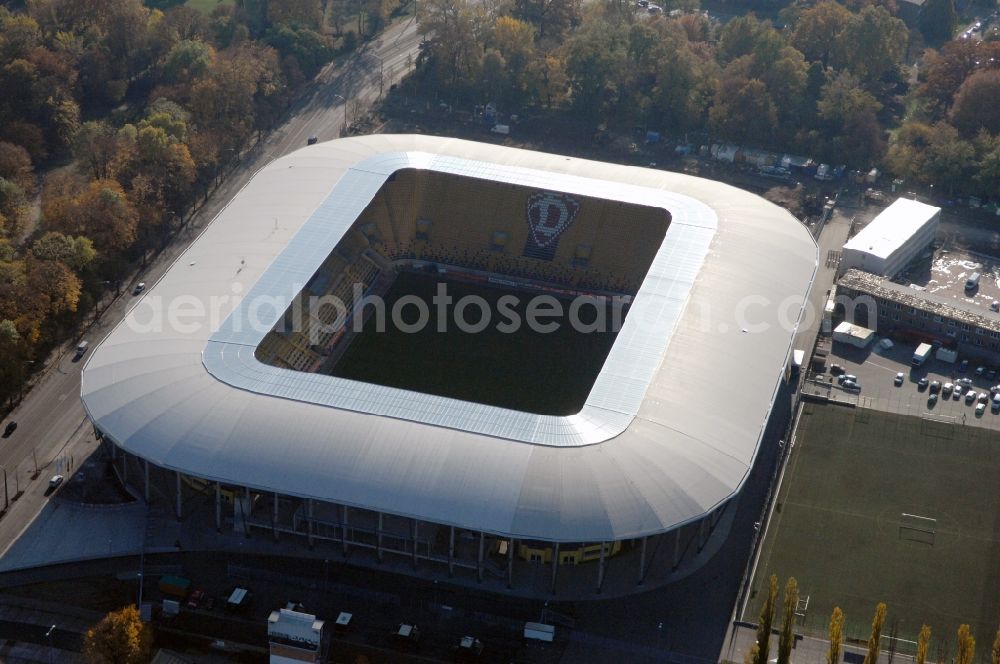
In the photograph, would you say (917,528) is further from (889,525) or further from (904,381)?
(904,381)

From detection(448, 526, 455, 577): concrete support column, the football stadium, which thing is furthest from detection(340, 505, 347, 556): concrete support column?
detection(448, 526, 455, 577): concrete support column

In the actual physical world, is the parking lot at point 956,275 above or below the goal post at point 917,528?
above

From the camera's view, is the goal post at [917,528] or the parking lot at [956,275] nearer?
the goal post at [917,528]

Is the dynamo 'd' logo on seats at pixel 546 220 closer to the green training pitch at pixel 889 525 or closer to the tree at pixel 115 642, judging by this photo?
the green training pitch at pixel 889 525

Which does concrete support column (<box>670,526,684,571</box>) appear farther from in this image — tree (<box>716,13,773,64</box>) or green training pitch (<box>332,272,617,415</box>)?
tree (<box>716,13,773,64</box>)

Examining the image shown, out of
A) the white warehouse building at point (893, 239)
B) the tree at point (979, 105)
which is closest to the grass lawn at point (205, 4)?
the white warehouse building at point (893, 239)

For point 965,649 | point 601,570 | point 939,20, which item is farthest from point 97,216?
point 939,20

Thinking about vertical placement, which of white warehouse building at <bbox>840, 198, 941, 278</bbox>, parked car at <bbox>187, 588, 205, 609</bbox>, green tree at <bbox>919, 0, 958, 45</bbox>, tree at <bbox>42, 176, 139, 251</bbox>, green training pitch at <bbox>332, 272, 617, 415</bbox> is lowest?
parked car at <bbox>187, 588, 205, 609</bbox>
